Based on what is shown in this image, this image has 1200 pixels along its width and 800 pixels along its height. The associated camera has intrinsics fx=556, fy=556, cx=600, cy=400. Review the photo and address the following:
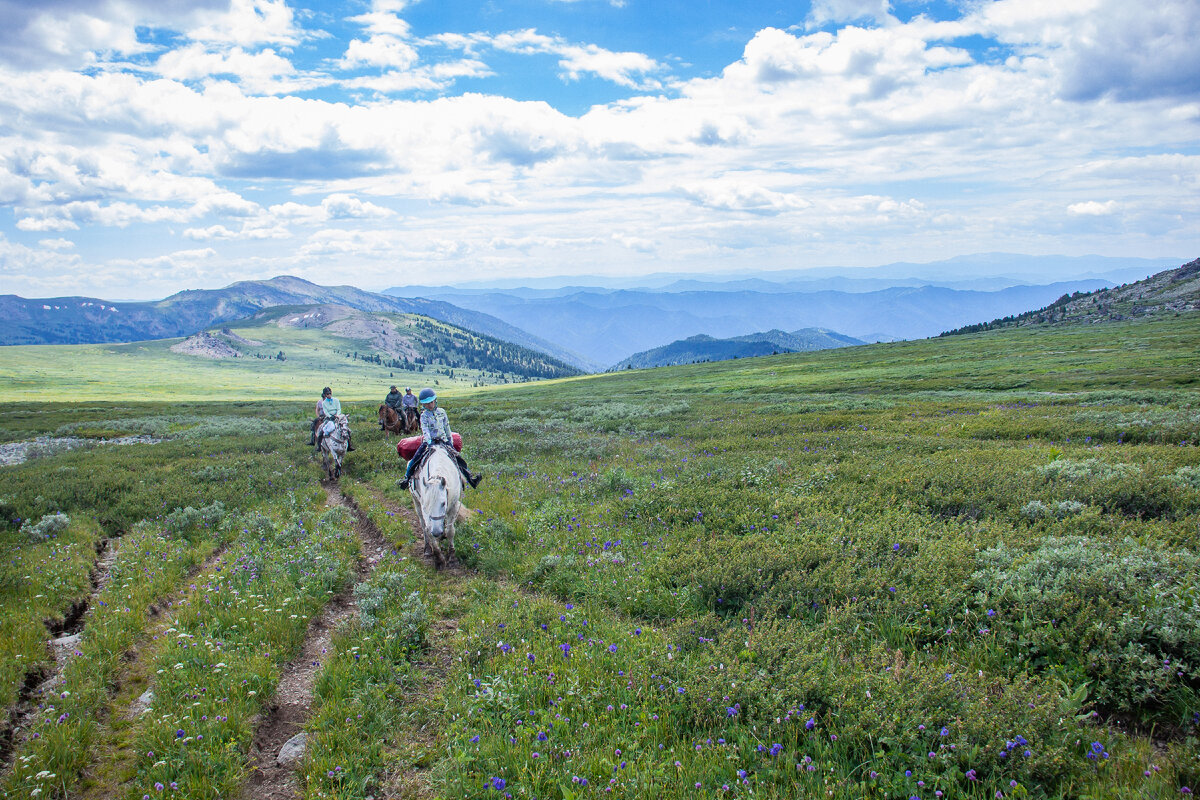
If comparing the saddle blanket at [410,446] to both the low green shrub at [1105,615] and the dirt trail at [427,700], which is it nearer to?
the dirt trail at [427,700]

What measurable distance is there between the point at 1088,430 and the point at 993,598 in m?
16.1

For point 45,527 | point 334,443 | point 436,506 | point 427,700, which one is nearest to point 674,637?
point 427,700

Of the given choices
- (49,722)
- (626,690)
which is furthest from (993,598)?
(49,722)

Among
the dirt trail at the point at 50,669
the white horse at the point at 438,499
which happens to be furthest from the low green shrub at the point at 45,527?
the white horse at the point at 438,499

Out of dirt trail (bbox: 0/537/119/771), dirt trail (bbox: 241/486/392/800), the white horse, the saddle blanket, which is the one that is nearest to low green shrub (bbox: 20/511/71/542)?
dirt trail (bbox: 0/537/119/771)

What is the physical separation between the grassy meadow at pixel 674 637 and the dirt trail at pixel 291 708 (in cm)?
18

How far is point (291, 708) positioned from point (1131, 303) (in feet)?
605

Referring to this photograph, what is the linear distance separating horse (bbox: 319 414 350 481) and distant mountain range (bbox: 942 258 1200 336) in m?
148

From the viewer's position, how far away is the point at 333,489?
2003 cm

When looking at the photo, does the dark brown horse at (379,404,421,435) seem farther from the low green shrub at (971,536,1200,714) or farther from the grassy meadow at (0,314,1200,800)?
the low green shrub at (971,536,1200,714)

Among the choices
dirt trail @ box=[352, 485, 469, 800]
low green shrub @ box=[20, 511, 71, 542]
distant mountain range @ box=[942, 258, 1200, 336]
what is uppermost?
distant mountain range @ box=[942, 258, 1200, 336]

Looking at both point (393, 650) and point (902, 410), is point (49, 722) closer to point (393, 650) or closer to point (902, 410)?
point (393, 650)

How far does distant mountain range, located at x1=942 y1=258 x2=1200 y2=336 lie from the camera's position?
118000mm

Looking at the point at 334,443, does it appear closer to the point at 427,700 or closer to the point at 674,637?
the point at 427,700
